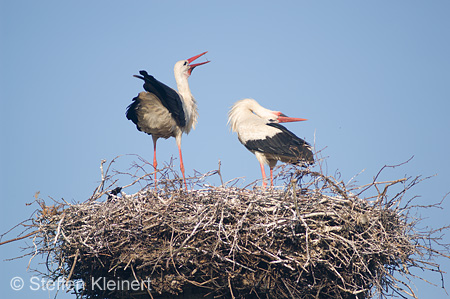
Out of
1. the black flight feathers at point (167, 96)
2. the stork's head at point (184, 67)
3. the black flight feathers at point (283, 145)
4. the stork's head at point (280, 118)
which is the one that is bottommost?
the black flight feathers at point (283, 145)

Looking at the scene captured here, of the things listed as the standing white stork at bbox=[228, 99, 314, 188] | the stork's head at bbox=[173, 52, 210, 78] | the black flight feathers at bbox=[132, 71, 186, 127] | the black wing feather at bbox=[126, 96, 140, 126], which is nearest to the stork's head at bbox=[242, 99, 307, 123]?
the standing white stork at bbox=[228, 99, 314, 188]

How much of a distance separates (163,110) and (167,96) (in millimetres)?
323

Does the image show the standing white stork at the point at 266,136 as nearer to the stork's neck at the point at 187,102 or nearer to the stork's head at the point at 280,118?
the stork's head at the point at 280,118

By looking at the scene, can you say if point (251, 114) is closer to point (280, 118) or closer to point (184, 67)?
point (280, 118)

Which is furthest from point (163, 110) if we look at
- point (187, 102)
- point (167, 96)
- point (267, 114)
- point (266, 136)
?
point (267, 114)

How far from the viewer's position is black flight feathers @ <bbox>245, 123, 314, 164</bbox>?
8297mm

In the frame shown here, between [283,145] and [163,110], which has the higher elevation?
[163,110]

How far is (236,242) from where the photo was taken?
517 cm

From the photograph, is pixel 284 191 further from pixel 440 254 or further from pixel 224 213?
pixel 440 254

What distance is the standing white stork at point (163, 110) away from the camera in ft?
25.7

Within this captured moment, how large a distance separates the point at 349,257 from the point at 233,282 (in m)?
1.04

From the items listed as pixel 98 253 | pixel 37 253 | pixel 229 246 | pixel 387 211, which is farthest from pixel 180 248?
pixel 387 211

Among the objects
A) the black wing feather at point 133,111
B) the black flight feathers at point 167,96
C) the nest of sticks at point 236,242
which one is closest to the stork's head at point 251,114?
the black flight feathers at point 167,96

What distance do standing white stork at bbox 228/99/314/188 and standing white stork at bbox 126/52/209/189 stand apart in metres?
0.73
